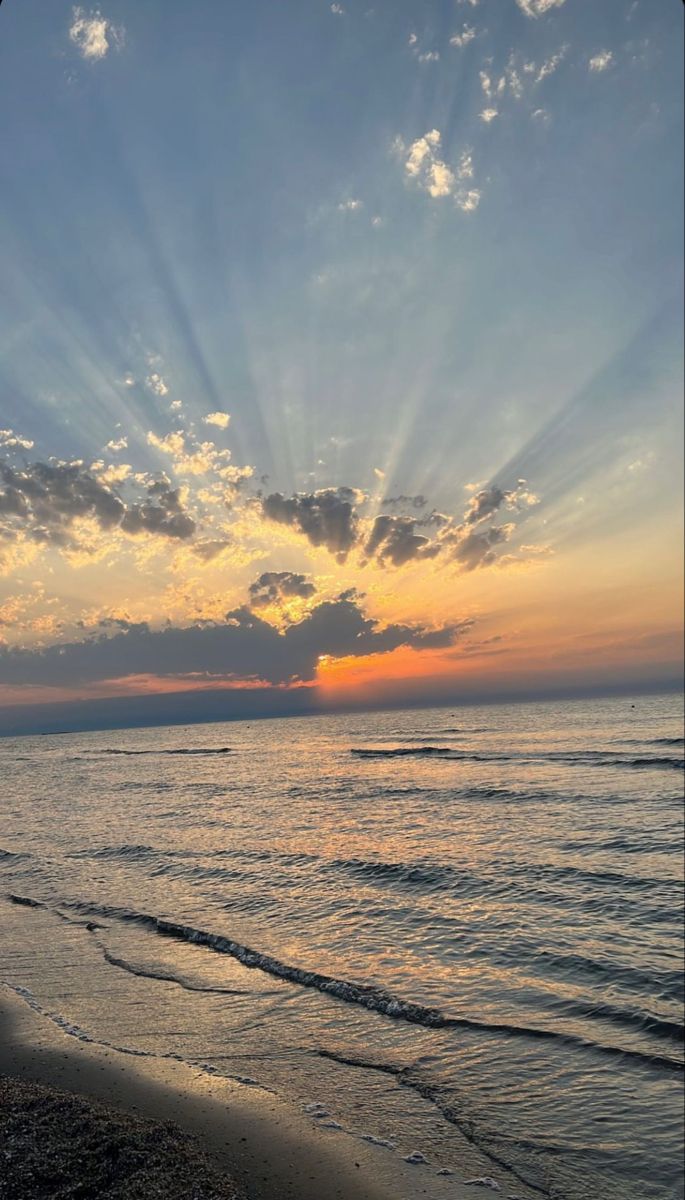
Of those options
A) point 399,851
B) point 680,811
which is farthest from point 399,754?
point 399,851

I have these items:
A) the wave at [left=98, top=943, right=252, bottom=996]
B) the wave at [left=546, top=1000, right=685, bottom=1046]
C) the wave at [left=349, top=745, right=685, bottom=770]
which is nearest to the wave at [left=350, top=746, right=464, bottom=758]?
the wave at [left=349, top=745, right=685, bottom=770]

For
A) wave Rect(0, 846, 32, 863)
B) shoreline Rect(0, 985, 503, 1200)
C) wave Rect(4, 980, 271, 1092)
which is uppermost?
shoreline Rect(0, 985, 503, 1200)

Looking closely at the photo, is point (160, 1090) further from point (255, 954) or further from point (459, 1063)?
point (255, 954)

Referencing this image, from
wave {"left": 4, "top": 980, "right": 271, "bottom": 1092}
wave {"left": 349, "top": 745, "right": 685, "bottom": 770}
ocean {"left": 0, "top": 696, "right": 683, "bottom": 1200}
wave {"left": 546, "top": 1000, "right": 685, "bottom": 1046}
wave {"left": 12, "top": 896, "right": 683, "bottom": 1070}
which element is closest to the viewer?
ocean {"left": 0, "top": 696, "right": 683, "bottom": 1200}

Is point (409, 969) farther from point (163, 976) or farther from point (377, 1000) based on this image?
point (163, 976)

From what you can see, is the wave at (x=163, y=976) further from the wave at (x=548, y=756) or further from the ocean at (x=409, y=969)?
the wave at (x=548, y=756)

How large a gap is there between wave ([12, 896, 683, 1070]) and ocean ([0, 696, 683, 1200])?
53mm

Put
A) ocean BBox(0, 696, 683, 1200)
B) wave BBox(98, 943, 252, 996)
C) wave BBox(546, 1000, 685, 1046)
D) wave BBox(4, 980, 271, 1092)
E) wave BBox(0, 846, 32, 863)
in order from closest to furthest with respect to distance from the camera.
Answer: ocean BBox(0, 696, 683, 1200)
wave BBox(4, 980, 271, 1092)
wave BBox(546, 1000, 685, 1046)
wave BBox(98, 943, 252, 996)
wave BBox(0, 846, 32, 863)

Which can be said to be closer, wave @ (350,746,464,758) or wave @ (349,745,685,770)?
wave @ (349,745,685,770)

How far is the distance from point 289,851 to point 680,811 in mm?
22530

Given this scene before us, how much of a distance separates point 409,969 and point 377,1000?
188cm

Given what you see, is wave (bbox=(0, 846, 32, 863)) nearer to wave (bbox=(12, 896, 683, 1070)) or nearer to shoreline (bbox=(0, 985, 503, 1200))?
wave (bbox=(12, 896, 683, 1070))

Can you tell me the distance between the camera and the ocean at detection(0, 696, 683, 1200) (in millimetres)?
8961

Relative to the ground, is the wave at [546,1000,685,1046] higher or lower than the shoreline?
lower
